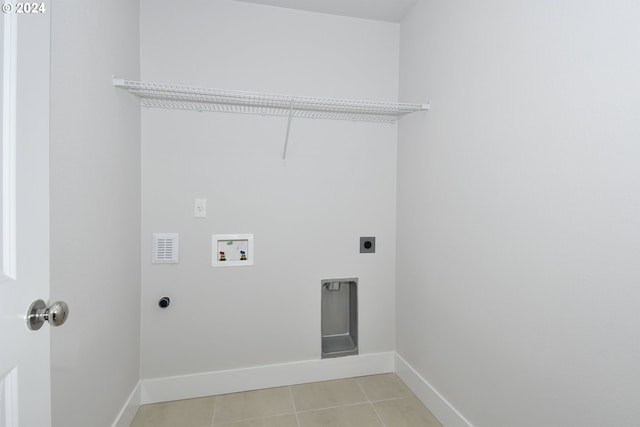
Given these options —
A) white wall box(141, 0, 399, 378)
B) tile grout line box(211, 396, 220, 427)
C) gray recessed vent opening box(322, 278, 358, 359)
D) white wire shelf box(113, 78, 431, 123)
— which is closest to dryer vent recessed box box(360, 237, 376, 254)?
white wall box(141, 0, 399, 378)

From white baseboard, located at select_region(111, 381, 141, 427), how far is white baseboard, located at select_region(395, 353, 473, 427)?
1813mm

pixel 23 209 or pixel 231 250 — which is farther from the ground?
pixel 23 209

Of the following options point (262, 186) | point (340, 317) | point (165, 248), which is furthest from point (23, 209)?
point (340, 317)

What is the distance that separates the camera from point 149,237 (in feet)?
6.34

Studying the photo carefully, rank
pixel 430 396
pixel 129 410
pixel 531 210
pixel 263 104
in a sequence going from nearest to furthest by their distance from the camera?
pixel 531 210
pixel 129 410
pixel 430 396
pixel 263 104

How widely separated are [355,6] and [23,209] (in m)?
2.21

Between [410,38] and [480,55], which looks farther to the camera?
[410,38]

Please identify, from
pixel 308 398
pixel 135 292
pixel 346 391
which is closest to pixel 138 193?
pixel 135 292

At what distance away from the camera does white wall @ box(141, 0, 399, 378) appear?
Answer: 1942 mm

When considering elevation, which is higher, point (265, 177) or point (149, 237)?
point (265, 177)

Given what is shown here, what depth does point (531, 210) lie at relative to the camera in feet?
4.07

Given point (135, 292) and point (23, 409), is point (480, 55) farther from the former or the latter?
point (135, 292)

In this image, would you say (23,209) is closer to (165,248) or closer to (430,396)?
(165,248)

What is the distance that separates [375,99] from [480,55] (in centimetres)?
86
